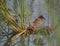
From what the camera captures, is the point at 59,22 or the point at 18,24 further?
the point at 18,24

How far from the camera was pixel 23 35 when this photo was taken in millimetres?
2291

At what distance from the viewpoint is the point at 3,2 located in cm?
236

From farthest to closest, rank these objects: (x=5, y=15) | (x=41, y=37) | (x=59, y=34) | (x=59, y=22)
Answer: (x=5, y=15) < (x=41, y=37) < (x=59, y=22) < (x=59, y=34)

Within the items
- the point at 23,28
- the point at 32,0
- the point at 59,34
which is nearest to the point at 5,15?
the point at 23,28

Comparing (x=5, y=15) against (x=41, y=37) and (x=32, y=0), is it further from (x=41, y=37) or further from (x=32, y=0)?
(x=32, y=0)

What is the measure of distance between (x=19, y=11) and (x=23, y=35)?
0.72ft

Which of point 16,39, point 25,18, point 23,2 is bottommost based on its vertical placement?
point 16,39

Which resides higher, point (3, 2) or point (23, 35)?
point (3, 2)

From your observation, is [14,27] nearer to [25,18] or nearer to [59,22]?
[25,18]

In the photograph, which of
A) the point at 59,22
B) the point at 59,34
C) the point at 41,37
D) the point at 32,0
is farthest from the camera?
the point at 32,0

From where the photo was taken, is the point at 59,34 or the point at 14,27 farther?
the point at 14,27

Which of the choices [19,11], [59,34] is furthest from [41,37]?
[59,34]

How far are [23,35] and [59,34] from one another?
801mm

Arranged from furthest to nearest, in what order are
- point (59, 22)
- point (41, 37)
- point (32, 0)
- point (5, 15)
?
point (32, 0) → point (5, 15) → point (41, 37) → point (59, 22)
